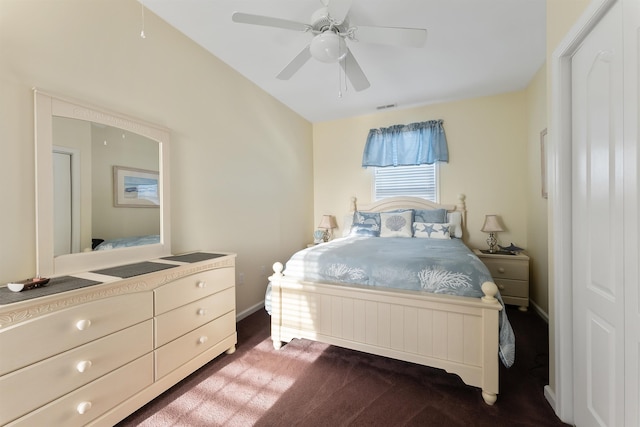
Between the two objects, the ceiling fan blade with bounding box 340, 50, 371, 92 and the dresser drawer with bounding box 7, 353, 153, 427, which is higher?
the ceiling fan blade with bounding box 340, 50, 371, 92

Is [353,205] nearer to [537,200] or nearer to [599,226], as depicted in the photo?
[537,200]

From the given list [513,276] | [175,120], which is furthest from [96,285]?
[513,276]

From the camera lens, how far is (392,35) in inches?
65.6

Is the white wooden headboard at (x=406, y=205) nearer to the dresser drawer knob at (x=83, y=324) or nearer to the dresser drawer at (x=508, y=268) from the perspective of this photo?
the dresser drawer at (x=508, y=268)

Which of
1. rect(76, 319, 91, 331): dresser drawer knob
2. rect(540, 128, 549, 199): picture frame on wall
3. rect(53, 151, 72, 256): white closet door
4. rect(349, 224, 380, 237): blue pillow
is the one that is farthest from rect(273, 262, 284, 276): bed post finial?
rect(540, 128, 549, 199): picture frame on wall

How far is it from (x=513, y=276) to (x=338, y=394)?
7.94ft

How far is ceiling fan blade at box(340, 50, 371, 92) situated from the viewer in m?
1.95

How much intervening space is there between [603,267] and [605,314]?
199 millimetres

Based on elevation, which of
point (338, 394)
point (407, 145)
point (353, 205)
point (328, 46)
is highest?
point (328, 46)

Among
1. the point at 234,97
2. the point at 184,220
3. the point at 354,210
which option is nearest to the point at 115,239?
the point at 184,220

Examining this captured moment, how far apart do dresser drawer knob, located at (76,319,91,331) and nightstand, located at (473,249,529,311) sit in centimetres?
347

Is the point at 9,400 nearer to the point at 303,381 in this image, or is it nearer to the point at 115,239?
the point at 115,239

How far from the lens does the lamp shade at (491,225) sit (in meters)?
3.07

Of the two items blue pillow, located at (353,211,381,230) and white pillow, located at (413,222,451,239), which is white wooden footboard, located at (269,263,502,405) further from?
blue pillow, located at (353,211,381,230)
